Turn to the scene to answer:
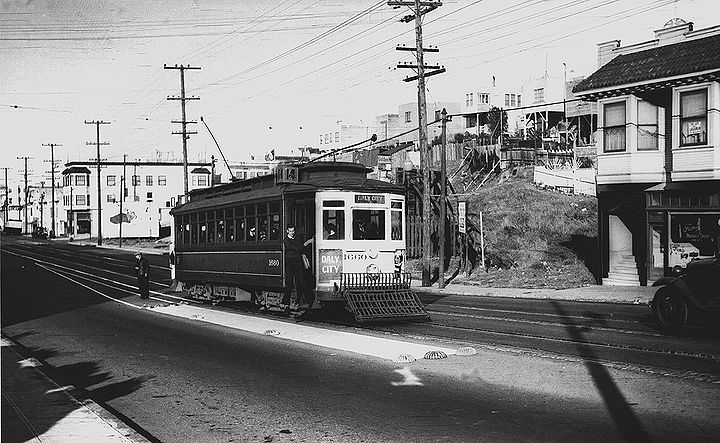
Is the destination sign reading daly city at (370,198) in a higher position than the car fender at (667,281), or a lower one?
higher

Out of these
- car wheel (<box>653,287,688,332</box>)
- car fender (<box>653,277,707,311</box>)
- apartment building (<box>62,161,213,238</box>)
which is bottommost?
car wheel (<box>653,287,688,332</box>)

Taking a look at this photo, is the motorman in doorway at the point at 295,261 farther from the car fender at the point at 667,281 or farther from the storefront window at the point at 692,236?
the storefront window at the point at 692,236

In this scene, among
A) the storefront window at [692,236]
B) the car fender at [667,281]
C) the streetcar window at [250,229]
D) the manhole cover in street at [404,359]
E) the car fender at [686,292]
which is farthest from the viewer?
the storefront window at [692,236]

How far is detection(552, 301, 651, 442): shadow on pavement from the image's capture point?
8039 mm

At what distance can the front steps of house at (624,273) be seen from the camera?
2936 centimetres

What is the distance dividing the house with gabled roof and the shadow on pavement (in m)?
14.0

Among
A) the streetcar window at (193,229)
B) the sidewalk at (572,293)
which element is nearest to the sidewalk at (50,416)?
the streetcar window at (193,229)

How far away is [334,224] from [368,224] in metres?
0.83

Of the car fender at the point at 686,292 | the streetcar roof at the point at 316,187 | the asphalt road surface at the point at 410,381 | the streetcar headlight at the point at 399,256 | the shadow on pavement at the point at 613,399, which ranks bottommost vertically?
the asphalt road surface at the point at 410,381

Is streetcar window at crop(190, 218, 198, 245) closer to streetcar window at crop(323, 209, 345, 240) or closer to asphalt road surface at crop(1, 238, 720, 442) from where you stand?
asphalt road surface at crop(1, 238, 720, 442)

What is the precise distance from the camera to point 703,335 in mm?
15367

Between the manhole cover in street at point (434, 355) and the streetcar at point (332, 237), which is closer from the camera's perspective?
the manhole cover in street at point (434, 355)

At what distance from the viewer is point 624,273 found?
1168 inches

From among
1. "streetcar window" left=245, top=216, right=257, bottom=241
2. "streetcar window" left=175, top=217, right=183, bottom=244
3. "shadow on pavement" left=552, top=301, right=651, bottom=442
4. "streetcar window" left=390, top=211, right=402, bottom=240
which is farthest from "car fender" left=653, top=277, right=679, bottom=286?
"streetcar window" left=175, top=217, right=183, bottom=244
